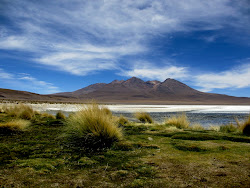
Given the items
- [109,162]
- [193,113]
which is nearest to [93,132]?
[109,162]

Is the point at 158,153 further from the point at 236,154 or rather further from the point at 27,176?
the point at 27,176

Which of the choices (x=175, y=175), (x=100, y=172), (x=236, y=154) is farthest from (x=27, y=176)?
(x=236, y=154)

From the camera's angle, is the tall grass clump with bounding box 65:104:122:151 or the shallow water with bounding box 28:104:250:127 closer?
the tall grass clump with bounding box 65:104:122:151

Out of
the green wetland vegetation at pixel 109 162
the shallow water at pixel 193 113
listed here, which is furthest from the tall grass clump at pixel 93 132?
the shallow water at pixel 193 113

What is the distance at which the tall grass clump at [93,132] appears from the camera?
5.44 m

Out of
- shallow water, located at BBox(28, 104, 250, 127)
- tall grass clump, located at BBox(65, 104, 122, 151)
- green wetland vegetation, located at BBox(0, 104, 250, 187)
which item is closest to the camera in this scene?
green wetland vegetation, located at BBox(0, 104, 250, 187)

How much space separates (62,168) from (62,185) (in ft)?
2.61

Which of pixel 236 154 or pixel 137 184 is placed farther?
pixel 236 154

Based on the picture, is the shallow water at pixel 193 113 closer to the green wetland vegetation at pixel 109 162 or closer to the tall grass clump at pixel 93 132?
the tall grass clump at pixel 93 132

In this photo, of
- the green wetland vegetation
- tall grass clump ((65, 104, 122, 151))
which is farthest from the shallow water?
the green wetland vegetation

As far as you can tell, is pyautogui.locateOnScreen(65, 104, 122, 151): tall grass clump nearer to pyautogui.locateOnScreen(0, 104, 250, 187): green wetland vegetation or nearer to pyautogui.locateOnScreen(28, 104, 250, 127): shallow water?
pyautogui.locateOnScreen(0, 104, 250, 187): green wetland vegetation

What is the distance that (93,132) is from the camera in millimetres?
5496

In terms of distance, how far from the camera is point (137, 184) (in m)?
3.01

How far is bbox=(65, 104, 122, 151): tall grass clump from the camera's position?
5.44 meters
